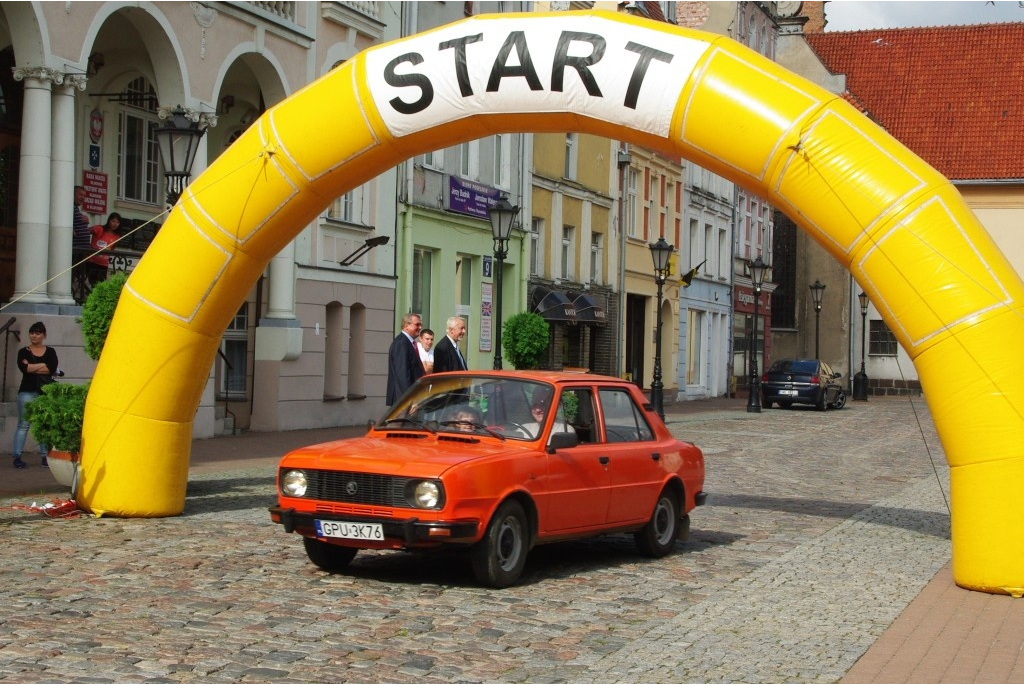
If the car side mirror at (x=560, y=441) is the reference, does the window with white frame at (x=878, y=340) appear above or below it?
above

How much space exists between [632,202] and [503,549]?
37491 millimetres

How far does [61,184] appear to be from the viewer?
19969 millimetres

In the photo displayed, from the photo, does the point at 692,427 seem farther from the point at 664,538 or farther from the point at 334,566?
the point at 334,566

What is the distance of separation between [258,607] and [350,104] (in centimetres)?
503

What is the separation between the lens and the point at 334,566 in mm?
10484

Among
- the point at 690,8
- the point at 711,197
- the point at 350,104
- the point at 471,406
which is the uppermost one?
the point at 690,8

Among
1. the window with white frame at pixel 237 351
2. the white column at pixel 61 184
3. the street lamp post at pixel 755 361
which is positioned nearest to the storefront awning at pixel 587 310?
the street lamp post at pixel 755 361

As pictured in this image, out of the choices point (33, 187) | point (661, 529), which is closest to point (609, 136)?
point (661, 529)

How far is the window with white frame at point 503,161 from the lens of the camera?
3659cm

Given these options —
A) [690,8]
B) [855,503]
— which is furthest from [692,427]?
[690,8]

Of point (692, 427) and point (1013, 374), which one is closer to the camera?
point (1013, 374)

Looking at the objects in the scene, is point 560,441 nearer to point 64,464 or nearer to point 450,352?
point 64,464

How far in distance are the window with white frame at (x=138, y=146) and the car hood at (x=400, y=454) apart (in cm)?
1408

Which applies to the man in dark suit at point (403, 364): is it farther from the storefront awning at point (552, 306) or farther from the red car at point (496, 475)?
the storefront awning at point (552, 306)
